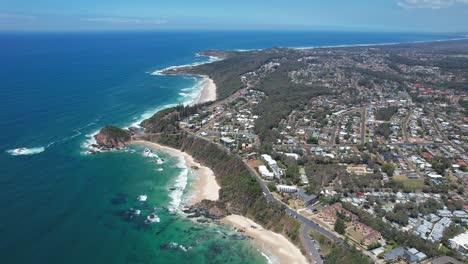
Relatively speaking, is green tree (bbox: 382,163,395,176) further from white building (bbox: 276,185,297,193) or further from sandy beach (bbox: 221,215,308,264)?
sandy beach (bbox: 221,215,308,264)

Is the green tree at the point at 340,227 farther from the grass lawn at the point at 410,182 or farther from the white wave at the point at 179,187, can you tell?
the white wave at the point at 179,187

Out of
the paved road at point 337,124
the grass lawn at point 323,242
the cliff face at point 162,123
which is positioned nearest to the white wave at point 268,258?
the grass lawn at point 323,242

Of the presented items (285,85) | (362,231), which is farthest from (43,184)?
A: (285,85)

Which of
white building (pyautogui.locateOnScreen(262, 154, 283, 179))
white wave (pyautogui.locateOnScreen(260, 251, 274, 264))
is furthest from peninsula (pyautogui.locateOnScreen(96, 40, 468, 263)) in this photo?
white wave (pyautogui.locateOnScreen(260, 251, 274, 264))

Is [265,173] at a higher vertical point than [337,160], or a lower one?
lower

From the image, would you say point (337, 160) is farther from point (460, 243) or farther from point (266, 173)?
point (460, 243)

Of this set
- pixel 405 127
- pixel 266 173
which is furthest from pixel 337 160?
pixel 405 127
